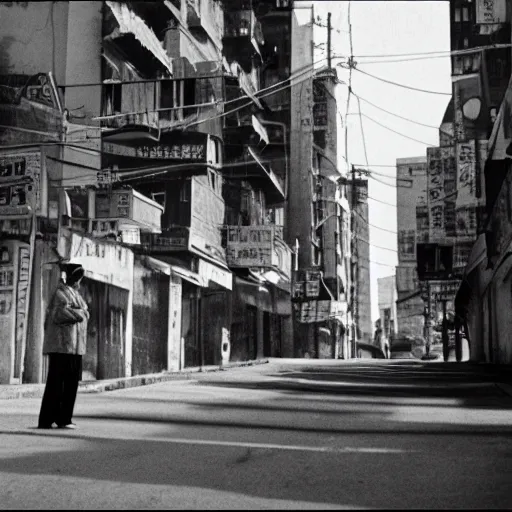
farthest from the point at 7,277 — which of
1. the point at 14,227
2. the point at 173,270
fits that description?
the point at 173,270

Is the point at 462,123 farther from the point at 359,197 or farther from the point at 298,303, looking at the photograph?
the point at 359,197

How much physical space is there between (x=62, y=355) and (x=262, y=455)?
2.81 meters

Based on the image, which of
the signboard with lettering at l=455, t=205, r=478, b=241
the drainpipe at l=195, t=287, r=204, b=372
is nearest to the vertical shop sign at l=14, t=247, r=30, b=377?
the drainpipe at l=195, t=287, r=204, b=372

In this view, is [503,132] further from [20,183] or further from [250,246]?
[250,246]

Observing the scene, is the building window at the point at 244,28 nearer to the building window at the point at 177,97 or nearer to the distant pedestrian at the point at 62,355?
the building window at the point at 177,97

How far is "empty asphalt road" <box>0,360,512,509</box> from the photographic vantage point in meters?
5.38

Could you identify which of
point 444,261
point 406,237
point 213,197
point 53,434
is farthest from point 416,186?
point 53,434

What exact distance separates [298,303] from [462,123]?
2372 centimetres

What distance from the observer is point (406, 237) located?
70750 mm

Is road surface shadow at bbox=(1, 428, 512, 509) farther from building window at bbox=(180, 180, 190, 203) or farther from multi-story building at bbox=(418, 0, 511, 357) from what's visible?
building window at bbox=(180, 180, 190, 203)

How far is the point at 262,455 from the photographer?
289 inches

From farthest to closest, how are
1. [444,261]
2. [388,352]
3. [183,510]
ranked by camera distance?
[388,352] → [444,261] → [183,510]

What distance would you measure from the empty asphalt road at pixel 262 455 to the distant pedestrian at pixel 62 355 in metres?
0.26

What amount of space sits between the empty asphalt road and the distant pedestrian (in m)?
0.26
